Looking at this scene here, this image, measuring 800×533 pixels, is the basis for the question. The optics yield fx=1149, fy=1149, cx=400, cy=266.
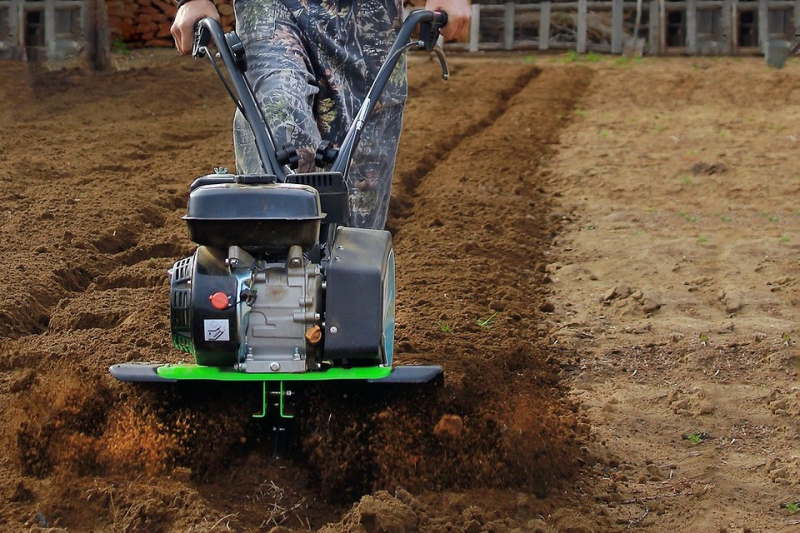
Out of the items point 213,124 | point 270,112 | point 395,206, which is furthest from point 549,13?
point 270,112

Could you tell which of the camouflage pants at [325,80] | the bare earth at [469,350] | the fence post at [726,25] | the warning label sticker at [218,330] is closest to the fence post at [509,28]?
Answer: the fence post at [726,25]

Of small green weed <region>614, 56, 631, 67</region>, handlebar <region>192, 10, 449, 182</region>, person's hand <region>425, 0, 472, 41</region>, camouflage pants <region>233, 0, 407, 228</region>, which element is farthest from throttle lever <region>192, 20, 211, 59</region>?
Answer: small green weed <region>614, 56, 631, 67</region>

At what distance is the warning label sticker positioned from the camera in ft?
9.62

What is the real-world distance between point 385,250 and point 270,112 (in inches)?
24.2

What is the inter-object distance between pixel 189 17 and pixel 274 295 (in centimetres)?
125

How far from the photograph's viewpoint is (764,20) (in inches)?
733

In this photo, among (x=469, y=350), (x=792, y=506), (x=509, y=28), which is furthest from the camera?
(x=509, y=28)

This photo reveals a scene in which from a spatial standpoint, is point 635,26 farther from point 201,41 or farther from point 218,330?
point 218,330

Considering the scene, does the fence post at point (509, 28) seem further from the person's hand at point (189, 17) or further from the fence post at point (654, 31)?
the person's hand at point (189, 17)

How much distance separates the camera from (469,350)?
4328 mm

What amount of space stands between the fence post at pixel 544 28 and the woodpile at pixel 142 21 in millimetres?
5957

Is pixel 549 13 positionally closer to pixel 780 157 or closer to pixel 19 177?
pixel 780 157

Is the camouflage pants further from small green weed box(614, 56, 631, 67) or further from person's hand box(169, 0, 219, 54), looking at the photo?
small green weed box(614, 56, 631, 67)

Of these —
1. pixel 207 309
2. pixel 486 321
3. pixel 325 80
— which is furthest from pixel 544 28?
pixel 207 309
